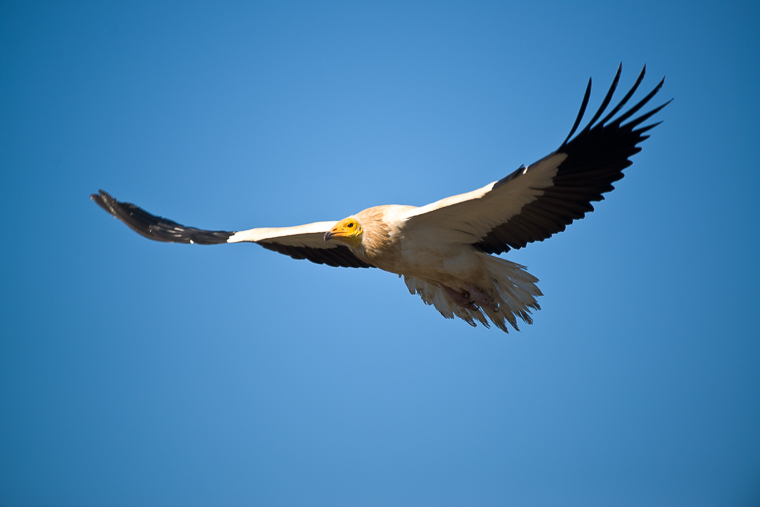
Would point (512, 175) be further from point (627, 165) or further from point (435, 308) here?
point (435, 308)

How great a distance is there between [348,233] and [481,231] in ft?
4.17

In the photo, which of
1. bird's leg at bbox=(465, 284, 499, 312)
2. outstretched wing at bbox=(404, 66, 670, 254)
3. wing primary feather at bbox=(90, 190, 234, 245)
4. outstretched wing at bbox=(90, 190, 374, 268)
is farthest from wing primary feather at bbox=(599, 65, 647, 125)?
wing primary feather at bbox=(90, 190, 234, 245)

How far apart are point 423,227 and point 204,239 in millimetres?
2780

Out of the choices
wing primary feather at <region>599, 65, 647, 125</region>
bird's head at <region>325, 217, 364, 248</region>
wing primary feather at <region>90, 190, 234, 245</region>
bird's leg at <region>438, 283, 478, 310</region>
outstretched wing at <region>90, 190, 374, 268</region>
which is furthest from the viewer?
wing primary feather at <region>90, 190, 234, 245</region>

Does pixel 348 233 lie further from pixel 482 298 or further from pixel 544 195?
pixel 544 195

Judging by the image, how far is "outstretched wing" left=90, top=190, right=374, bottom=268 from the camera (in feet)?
21.8

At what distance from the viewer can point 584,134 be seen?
4.59 m

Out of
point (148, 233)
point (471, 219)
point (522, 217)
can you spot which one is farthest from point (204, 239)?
point (522, 217)

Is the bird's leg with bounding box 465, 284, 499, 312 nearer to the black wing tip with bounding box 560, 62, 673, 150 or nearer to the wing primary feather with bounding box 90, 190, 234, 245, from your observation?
the black wing tip with bounding box 560, 62, 673, 150

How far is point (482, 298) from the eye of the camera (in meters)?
5.95

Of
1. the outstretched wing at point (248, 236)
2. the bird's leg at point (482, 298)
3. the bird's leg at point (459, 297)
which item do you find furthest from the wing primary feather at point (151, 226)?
the bird's leg at point (482, 298)

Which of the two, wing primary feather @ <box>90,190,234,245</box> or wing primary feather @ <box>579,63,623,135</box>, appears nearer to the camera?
wing primary feather @ <box>579,63,623,135</box>

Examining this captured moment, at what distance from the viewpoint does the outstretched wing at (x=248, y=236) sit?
6.64 m

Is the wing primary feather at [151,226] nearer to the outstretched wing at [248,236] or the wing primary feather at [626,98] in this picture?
the outstretched wing at [248,236]
